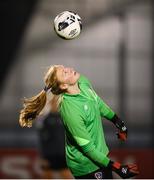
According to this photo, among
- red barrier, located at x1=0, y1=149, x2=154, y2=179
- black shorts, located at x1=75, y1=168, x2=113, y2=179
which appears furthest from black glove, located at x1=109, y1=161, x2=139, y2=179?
red barrier, located at x1=0, y1=149, x2=154, y2=179

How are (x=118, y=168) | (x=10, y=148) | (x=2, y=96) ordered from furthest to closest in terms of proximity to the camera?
(x=2, y=96)
(x=10, y=148)
(x=118, y=168)

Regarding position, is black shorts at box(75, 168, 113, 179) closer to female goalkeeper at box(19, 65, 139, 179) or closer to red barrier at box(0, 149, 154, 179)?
female goalkeeper at box(19, 65, 139, 179)

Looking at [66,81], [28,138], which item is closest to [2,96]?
[28,138]

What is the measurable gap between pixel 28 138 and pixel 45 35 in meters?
1.69

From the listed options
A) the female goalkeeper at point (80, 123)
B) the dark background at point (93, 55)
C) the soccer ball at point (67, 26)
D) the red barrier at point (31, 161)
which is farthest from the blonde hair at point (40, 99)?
the dark background at point (93, 55)

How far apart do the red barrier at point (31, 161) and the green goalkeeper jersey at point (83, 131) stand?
16.2 feet

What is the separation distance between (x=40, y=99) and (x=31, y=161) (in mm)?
5094

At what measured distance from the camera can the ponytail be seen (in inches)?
196

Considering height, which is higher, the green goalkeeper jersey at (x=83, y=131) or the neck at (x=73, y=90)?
the neck at (x=73, y=90)

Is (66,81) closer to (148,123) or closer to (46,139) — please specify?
(46,139)

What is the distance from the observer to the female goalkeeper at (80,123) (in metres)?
4.74

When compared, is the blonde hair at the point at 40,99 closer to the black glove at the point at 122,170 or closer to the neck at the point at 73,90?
the neck at the point at 73,90

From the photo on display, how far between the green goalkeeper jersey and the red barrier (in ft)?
16.2

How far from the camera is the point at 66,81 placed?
4.87 m
